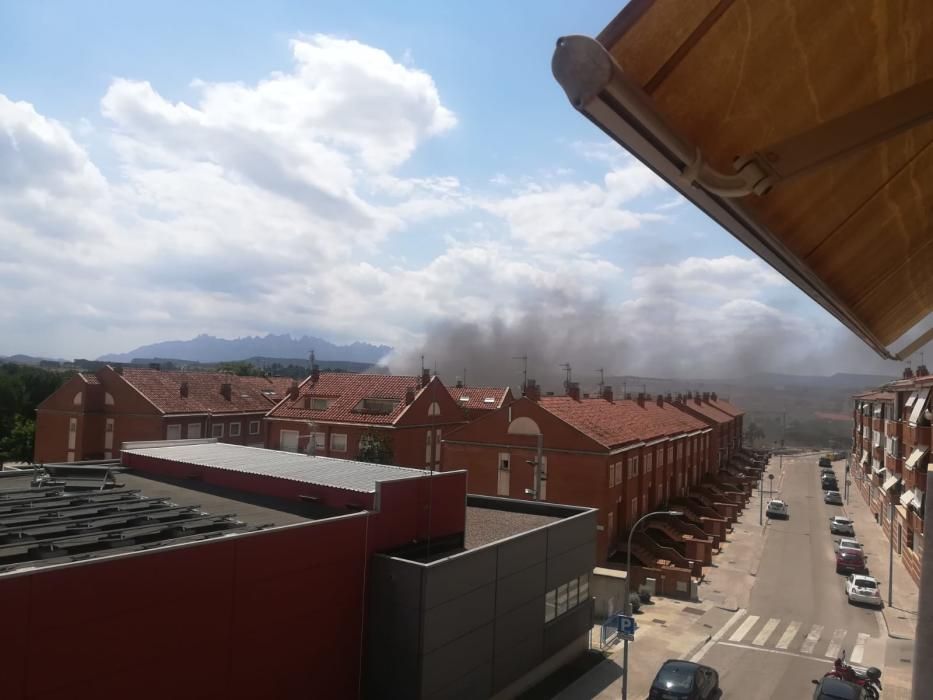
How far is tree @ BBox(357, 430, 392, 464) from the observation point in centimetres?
3481

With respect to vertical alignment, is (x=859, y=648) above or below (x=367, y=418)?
below

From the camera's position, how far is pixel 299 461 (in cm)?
1906

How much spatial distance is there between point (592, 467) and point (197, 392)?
28.7m

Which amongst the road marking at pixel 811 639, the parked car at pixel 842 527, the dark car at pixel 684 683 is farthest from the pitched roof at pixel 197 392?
the parked car at pixel 842 527

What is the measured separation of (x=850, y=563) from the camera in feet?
101

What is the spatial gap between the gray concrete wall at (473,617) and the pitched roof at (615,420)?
38.4 feet

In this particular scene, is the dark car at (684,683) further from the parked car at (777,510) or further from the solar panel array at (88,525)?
the parked car at (777,510)

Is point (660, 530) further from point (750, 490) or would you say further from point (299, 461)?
point (750, 490)

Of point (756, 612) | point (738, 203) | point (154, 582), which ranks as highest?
point (738, 203)

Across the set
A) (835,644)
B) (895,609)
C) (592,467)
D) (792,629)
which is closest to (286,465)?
(592,467)

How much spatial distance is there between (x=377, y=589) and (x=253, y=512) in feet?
11.7

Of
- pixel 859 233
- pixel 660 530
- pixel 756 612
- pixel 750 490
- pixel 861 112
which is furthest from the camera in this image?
pixel 750 490

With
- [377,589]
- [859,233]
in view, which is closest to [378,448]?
→ [377,589]

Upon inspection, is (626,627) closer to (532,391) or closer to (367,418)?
(532,391)
